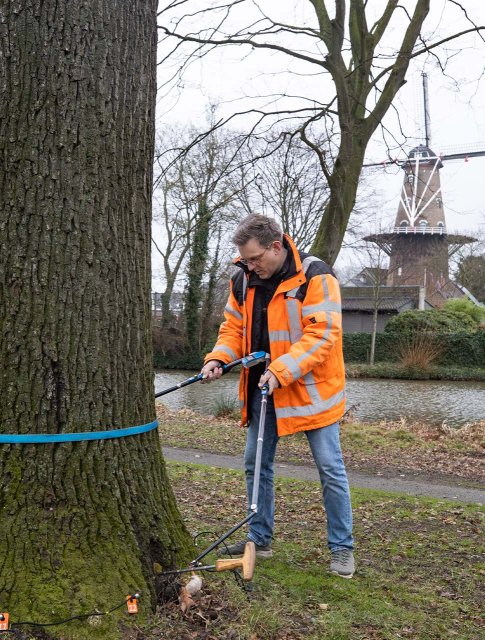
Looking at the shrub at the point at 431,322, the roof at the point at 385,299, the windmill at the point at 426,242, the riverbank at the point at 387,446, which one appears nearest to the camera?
the riverbank at the point at 387,446

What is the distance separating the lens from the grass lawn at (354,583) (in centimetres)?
316

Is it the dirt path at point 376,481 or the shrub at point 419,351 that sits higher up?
the shrub at point 419,351

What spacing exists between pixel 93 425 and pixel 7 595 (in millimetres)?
782

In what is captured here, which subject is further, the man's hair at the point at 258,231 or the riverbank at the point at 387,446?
the riverbank at the point at 387,446

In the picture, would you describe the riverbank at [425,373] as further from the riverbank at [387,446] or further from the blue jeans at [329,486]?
the blue jeans at [329,486]

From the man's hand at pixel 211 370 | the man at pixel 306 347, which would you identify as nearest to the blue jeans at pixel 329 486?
the man at pixel 306 347

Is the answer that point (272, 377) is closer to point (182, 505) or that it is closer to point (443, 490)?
point (182, 505)

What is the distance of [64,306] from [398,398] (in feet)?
63.4

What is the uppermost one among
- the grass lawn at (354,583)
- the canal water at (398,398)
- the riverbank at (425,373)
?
the grass lawn at (354,583)

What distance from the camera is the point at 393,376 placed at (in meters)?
29.2

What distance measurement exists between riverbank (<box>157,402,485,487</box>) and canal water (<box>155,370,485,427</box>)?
1780 mm

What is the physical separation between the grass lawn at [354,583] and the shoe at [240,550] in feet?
0.25

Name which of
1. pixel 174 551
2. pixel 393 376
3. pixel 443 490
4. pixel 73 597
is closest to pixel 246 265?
pixel 174 551

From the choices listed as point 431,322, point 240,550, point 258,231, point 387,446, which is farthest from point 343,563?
point 431,322
